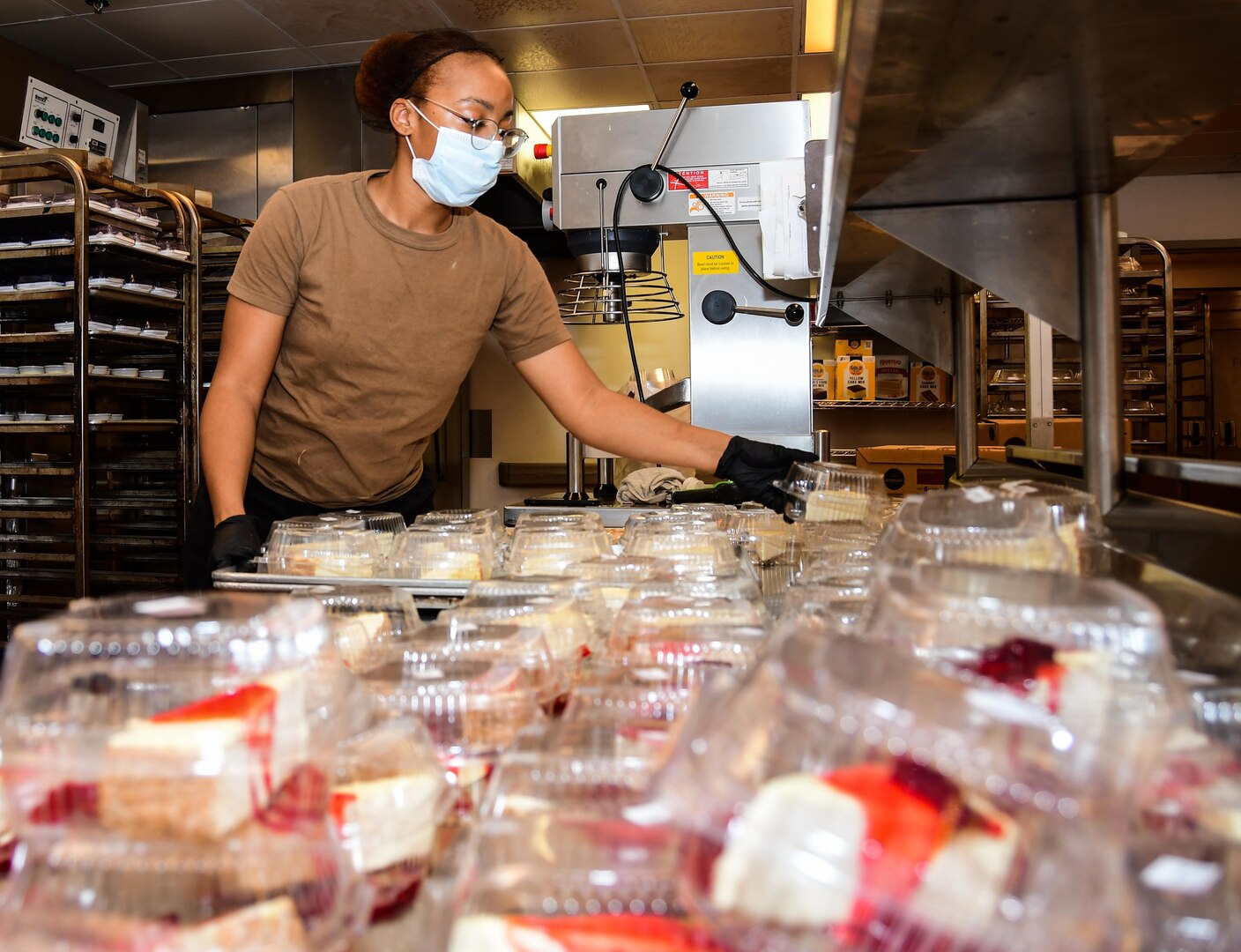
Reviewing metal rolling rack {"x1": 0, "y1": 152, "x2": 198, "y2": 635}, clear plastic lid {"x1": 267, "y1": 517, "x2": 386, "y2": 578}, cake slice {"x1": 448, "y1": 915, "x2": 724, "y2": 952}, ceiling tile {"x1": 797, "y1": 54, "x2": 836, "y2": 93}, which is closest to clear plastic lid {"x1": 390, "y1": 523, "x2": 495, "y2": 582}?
clear plastic lid {"x1": 267, "y1": 517, "x2": 386, "y2": 578}

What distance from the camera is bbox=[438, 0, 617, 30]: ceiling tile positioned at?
12.4 feet

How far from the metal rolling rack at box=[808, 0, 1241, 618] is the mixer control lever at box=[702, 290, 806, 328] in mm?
518

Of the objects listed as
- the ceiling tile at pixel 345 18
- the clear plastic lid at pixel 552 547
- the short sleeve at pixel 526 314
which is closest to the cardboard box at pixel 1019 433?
the short sleeve at pixel 526 314

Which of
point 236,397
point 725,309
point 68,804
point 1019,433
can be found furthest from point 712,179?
point 1019,433

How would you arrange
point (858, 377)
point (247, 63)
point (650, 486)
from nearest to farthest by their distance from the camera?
point (650, 486)
point (247, 63)
point (858, 377)

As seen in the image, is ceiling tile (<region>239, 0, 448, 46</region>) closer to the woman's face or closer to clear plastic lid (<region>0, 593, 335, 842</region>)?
the woman's face

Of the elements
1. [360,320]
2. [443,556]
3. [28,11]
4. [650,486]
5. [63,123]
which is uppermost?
[28,11]

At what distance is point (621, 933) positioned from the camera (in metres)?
0.44

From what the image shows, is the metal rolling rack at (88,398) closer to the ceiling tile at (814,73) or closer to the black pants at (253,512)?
the black pants at (253,512)

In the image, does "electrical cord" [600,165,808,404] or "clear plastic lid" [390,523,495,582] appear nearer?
"clear plastic lid" [390,523,495,582]

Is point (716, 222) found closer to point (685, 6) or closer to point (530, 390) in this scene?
point (685, 6)

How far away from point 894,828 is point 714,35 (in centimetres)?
436

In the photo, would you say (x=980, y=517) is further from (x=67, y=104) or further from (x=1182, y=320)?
(x=1182, y=320)

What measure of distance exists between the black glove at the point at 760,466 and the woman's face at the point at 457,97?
0.94 metres
